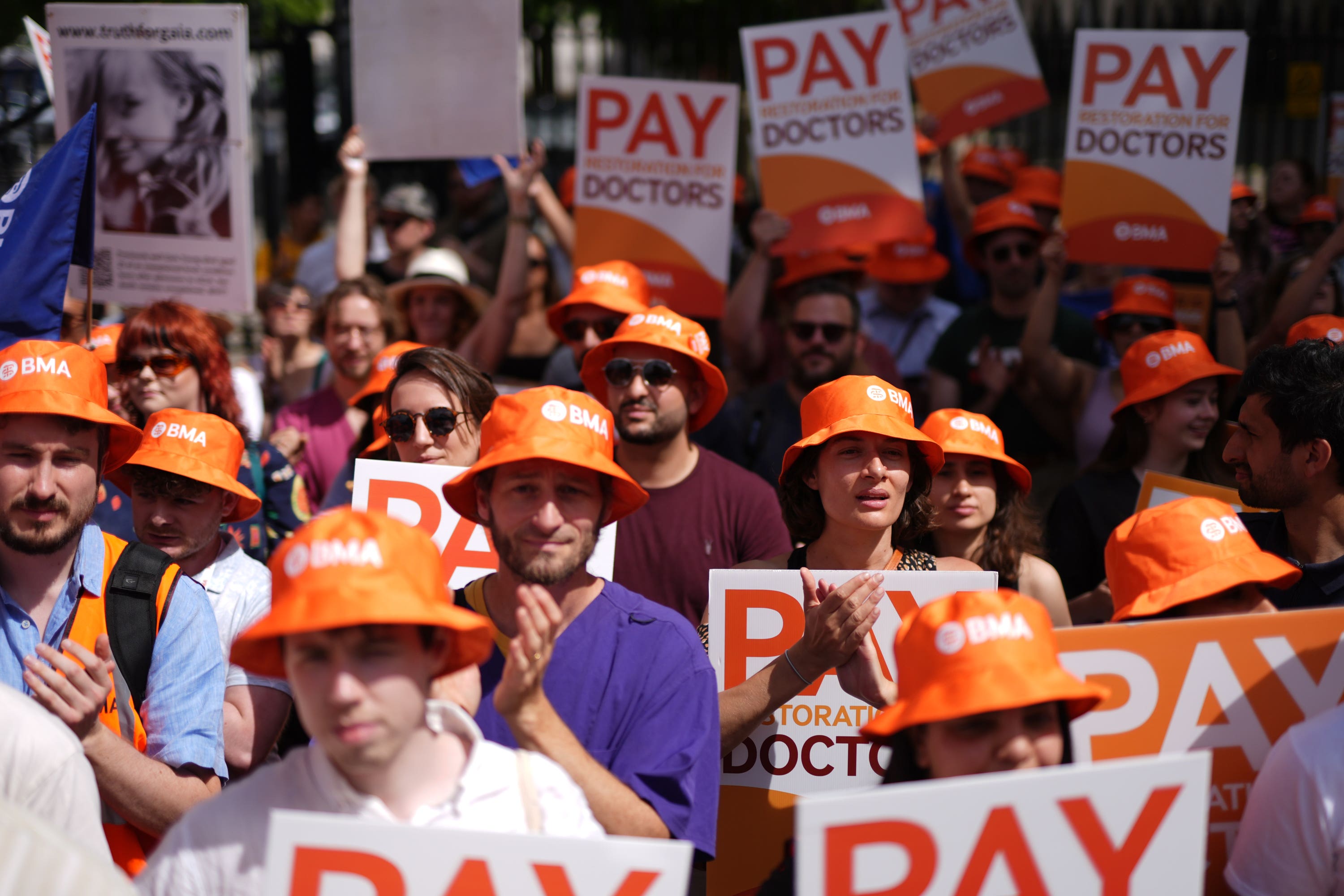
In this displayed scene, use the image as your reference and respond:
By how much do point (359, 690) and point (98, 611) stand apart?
1.41 meters

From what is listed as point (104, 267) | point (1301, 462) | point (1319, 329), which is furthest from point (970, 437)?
point (104, 267)

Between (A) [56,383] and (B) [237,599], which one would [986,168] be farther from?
(A) [56,383]

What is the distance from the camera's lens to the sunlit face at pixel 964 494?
15.3 ft

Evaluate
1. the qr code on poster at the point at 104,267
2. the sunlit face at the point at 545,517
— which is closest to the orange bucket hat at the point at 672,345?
the sunlit face at the point at 545,517

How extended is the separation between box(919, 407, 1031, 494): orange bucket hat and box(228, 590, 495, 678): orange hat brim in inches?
96.3

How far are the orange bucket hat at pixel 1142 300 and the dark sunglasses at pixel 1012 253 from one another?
68 centimetres

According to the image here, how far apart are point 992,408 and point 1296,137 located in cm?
686

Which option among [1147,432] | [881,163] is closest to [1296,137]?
[881,163]

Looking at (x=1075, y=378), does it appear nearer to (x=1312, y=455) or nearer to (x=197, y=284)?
(x=1312, y=455)

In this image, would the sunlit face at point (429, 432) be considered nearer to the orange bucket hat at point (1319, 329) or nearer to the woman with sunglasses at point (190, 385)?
the woman with sunglasses at point (190, 385)

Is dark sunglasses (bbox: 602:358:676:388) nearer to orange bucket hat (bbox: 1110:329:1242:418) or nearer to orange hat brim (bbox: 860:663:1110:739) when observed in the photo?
orange bucket hat (bbox: 1110:329:1242:418)

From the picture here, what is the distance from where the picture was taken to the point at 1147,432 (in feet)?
18.1

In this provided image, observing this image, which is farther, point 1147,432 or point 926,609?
point 1147,432

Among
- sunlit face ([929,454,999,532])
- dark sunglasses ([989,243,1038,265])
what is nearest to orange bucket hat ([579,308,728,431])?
sunlit face ([929,454,999,532])
